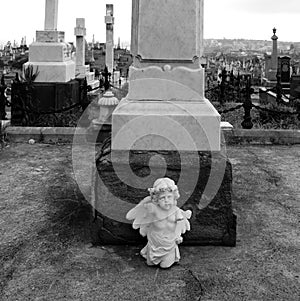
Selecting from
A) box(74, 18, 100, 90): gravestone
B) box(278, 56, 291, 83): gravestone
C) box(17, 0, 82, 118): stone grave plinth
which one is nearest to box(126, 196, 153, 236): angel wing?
box(17, 0, 82, 118): stone grave plinth

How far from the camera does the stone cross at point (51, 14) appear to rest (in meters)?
9.80

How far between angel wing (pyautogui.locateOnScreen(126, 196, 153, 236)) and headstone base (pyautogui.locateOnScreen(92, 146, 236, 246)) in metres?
0.20

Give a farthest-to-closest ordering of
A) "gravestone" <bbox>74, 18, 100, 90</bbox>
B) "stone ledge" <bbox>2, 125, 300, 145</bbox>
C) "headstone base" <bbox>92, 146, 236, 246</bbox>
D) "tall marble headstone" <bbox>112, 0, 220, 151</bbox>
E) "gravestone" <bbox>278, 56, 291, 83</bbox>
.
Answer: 1. "gravestone" <bbox>278, 56, 291, 83</bbox>
2. "gravestone" <bbox>74, 18, 100, 90</bbox>
3. "stone ledge" <bbox>2, 125, 300, 145</bbox>
4. "tall marble headstone" <bbox>112, 0, 220, 151</bbox>
5. "headstone base" <bbox>92, 146, 236, 246</bbox>

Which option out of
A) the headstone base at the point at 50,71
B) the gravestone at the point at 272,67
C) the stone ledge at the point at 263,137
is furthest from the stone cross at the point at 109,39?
the stone ledge at the point at 263,137

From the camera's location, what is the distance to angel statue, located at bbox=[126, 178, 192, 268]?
261cm

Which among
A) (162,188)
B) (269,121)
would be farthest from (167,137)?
(269,121)

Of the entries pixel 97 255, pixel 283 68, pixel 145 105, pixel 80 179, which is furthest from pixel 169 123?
pixel 283 68

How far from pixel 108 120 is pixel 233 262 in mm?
4475

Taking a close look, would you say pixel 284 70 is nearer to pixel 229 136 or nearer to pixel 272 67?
pixel 272 67

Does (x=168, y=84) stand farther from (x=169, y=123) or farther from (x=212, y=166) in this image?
(x=212, y=166)

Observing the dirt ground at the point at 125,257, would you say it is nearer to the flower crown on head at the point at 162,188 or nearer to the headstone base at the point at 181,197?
the headstone base at the point at 181,197

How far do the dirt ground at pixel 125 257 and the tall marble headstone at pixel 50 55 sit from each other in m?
5.29

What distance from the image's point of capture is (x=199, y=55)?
3.40 m

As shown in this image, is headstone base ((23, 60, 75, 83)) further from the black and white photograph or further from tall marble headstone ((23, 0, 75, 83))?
the black and white photograph
